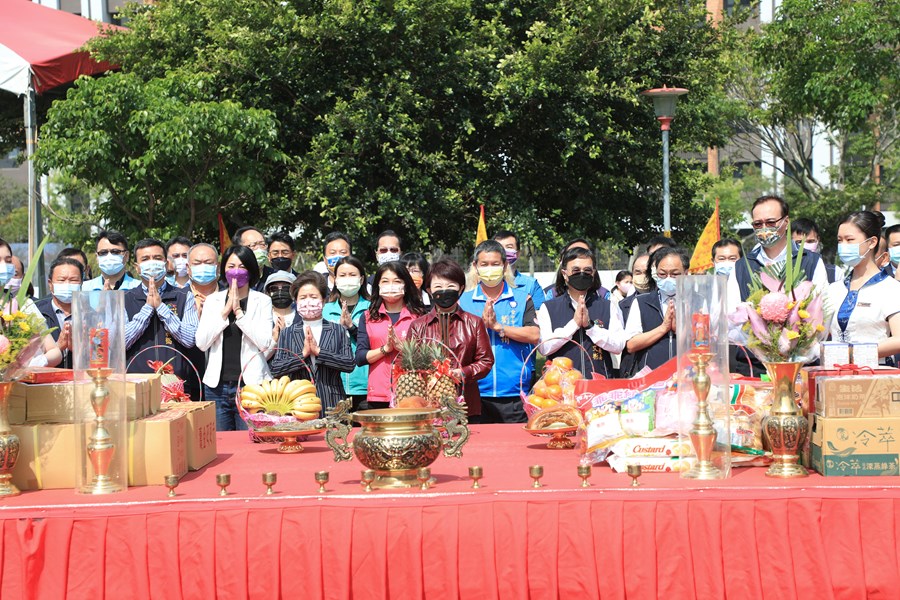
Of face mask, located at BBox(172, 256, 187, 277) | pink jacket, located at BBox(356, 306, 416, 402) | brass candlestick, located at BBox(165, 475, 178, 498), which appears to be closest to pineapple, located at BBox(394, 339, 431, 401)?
pink jacket, located at BBox(356, 306, 416, 402)

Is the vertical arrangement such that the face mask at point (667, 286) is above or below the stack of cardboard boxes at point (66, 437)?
above

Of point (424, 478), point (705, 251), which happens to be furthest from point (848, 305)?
point (424, 478)

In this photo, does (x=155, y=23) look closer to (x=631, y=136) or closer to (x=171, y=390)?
(x=631, y=136)

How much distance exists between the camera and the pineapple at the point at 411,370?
13.5ft

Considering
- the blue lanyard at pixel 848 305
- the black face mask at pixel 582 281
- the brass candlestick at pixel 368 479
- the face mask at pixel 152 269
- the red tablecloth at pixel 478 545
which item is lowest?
the red tablecloth at pixel 478 545

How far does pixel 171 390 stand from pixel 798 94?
10.3 metres

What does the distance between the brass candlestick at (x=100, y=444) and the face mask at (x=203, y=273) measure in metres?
1.98

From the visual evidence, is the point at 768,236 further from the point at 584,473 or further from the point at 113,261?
the point at 113,261

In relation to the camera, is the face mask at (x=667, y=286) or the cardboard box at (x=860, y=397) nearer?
the cardboard box at (x=860, y=397)

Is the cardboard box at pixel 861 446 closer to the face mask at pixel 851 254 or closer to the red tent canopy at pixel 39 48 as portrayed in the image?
the face mask at pixel 851 254

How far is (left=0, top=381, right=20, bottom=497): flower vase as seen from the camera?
3.39m

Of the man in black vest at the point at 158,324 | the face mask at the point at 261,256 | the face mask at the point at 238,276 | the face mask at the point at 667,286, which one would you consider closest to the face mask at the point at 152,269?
the man in black vest at the point at 158,324

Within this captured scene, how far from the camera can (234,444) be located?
14.7 feet

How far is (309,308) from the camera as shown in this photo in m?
5.06
